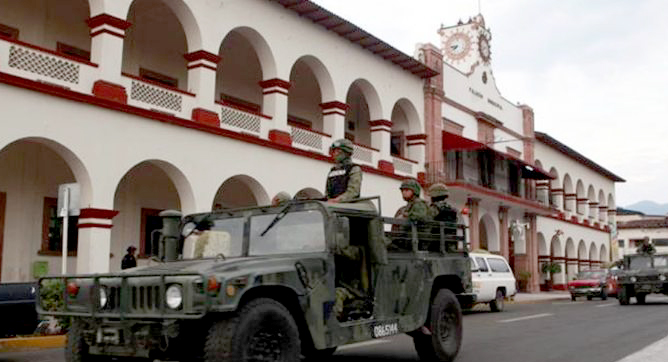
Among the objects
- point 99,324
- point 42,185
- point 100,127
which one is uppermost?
point 100,127

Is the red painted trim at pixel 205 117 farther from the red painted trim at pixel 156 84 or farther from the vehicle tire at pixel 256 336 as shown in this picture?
the vehicle tire at pixel 256 336

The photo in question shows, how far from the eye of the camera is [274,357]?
6.00 m

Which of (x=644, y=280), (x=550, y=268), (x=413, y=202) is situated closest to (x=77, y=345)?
(x=413, y=202)

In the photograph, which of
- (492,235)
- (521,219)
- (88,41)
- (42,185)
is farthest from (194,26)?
(521,219)

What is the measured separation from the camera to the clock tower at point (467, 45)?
3250 cm

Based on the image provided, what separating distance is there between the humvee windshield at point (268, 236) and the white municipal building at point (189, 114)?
787 cm

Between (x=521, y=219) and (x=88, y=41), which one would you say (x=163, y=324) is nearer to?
(x=88, y=41)

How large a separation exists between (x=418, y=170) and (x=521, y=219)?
11.6m

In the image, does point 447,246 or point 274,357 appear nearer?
point 274,357

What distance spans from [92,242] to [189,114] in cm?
422

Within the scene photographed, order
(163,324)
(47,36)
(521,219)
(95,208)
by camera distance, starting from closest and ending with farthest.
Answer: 1. (163,324)
2. (95,208)
3. (47,36)
4. (521,219)

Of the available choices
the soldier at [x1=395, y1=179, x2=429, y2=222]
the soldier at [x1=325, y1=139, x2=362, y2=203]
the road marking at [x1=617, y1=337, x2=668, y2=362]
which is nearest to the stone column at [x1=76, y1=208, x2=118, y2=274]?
the soldier at [x1=325, y1=139, x2=362, y2=203]

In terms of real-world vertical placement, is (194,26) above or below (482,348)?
above

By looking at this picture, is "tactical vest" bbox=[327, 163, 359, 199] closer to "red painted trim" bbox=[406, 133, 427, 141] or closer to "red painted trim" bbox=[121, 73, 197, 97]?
"red painted trim" bbox=[121, 73, 197, 97]
